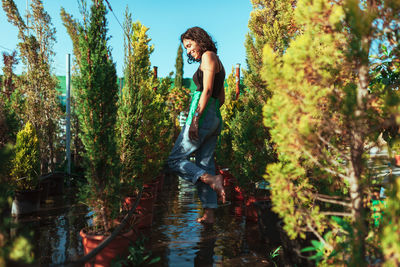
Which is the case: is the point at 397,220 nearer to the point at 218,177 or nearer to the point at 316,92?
the point at 316,92

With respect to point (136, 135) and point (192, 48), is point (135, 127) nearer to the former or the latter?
point (136, 135)

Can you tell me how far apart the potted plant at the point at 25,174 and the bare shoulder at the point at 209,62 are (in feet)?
11.5

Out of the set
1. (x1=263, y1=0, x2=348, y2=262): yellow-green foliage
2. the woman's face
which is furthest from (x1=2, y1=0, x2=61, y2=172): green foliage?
(x1=263, y1=0, x2=348, y2=262): yellow-green foliage

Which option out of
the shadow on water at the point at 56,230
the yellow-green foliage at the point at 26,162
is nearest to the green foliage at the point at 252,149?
the shadow on water at the point at 56,230

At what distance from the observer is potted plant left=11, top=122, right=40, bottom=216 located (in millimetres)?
4762

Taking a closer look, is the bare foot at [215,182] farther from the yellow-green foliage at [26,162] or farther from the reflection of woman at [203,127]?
the yellow-green foliage at [26,162]

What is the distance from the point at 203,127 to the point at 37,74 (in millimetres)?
5080

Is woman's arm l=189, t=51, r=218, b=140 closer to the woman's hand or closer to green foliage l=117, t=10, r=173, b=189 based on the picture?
the woman's hand

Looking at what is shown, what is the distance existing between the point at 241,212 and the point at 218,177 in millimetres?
2195

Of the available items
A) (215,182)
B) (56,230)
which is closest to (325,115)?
(215,182)

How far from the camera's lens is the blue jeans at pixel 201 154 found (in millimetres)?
3311

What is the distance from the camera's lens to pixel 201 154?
142 inches

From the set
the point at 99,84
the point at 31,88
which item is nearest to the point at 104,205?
the point at 99,84

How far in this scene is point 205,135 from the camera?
3.44 metres
